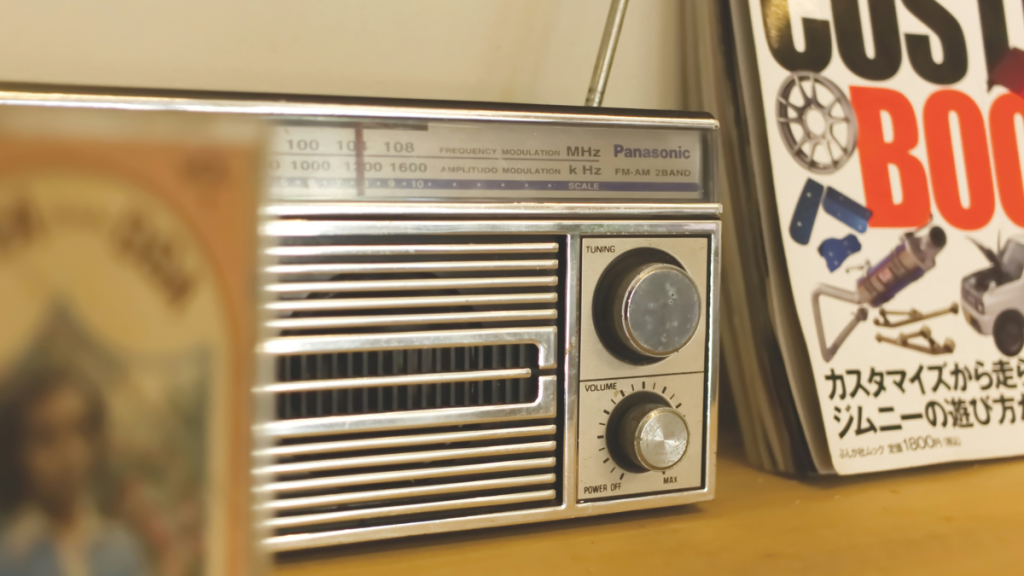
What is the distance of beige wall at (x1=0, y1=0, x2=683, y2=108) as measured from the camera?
0.75 m

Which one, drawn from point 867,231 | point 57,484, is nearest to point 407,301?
point 57,484

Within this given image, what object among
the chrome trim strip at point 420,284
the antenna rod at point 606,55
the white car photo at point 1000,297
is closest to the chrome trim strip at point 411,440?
the chrome trim strip at point 420,284

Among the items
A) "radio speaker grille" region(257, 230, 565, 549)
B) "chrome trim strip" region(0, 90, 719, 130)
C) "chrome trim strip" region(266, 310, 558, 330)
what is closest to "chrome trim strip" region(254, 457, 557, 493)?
"radio speaker grille" region(257, 230, 565, 549)

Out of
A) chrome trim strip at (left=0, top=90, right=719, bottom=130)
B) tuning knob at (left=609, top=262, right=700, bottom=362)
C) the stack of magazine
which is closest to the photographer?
chrome trim strip at (left=0, top=90, right=719, bottom=130)

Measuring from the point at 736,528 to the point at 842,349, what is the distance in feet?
0.71

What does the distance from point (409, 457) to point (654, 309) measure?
8.2 inches

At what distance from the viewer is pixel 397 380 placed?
537 mm

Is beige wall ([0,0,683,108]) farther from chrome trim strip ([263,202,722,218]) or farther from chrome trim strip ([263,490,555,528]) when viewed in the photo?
chrome trim strip ([263,490,555,528])

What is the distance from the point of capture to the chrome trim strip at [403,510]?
518 millimetres

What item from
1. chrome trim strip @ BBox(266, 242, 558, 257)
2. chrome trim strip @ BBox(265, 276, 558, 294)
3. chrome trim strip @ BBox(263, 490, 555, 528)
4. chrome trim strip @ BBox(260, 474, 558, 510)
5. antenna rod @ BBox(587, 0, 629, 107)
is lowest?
chrome trim strip @ BBox(263, 490, 555, 528)

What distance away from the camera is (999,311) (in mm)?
792

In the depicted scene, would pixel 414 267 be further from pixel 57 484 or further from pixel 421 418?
pixel 57 484

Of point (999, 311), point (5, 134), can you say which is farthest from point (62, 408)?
point (999, 311)

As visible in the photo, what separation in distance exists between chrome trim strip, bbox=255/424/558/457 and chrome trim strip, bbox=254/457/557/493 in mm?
19
